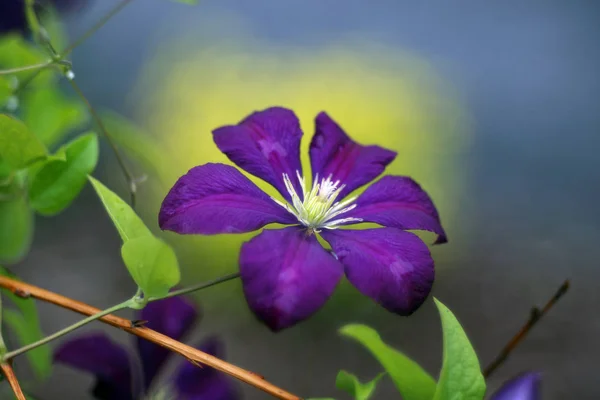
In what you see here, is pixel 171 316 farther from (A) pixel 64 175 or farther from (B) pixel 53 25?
(B) pixel 53 25

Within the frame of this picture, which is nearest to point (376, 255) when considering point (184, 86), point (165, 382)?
point (165, 382)

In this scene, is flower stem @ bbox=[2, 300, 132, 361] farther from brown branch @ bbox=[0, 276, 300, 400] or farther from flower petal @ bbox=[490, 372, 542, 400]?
flower petal @ bbox=[490, 372, 542, 400]

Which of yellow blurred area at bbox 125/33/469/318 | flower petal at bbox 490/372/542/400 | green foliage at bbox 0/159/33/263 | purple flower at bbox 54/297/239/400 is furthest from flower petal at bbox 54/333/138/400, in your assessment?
yellow blurred area at bbox 125/33/469/318

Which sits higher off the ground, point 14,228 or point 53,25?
point 53,25

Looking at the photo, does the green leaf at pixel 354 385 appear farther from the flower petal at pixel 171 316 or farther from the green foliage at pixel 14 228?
the green foliage at pixel 14 228

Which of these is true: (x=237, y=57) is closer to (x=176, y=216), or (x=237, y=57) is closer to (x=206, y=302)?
(x=206, y=302)

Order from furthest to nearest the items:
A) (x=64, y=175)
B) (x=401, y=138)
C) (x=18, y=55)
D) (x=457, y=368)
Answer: (x=401, y=138) < (x=18, y=55) < (x=64, y=175) < (x=457, y=368)

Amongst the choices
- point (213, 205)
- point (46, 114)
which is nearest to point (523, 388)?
point (213, 205)
